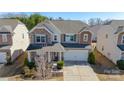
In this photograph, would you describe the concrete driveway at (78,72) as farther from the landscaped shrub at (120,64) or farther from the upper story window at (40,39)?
the upper story window at (40,39)

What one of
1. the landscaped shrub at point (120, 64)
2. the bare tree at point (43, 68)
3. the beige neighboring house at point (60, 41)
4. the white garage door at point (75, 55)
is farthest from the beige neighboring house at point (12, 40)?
the landscaped shrub at point (120, 64)

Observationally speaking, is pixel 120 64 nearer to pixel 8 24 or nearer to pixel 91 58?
pixel 91 58

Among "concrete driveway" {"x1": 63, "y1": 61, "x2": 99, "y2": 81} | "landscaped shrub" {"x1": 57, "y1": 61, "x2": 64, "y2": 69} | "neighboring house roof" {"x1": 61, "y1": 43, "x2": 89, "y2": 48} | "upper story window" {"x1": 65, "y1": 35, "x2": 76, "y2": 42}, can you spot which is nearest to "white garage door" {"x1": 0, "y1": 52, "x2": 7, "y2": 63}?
"landscaped shrub" {"x1": 57, "y1": 61, "x2": 64, "y2": 69}

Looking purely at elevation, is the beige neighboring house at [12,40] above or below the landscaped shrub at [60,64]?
above

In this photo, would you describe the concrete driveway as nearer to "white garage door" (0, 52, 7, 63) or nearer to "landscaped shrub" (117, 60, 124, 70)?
"landscaped shrub" (117, 60, 124, 70)
